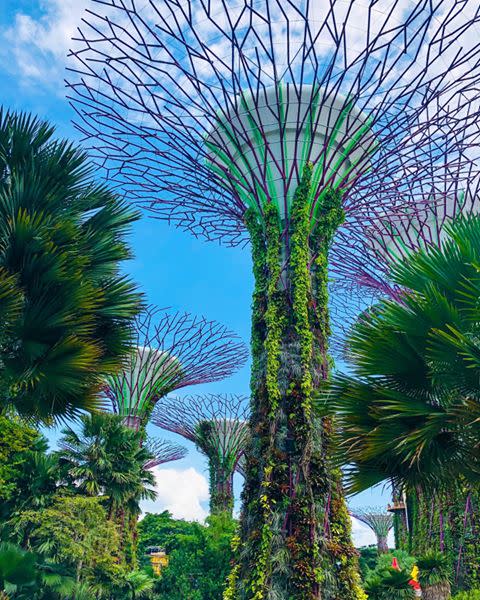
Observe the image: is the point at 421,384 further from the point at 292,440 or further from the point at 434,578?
the point at 434,578

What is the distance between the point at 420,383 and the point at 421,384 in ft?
0.05

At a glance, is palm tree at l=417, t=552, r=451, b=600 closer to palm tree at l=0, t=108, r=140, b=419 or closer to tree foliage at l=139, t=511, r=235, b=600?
tree foliage at l=139, t=511, r=235, b=600

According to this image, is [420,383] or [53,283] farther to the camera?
[53,283]

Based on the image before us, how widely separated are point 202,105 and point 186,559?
16641mm

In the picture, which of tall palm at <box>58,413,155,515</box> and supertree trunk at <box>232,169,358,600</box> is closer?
supertree trunk at <box>232,169,358,600</box>

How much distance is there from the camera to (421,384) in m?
6.66

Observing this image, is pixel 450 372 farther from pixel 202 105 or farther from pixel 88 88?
pixel 88 88

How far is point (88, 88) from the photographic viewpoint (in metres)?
15.1

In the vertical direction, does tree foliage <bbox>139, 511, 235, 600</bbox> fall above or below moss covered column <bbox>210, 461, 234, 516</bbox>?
below

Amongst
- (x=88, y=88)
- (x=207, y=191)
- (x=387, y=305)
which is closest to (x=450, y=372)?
(x=387, y=305)

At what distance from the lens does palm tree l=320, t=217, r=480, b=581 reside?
19.6 ft

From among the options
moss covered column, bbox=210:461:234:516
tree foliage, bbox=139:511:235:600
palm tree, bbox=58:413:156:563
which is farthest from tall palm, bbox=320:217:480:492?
moss covered column, bbox=210:461:234:516

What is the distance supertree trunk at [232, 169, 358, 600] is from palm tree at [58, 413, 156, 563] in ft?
31.9

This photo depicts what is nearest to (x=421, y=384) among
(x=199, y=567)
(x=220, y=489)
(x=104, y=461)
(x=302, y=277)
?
(x=302, y=277)
